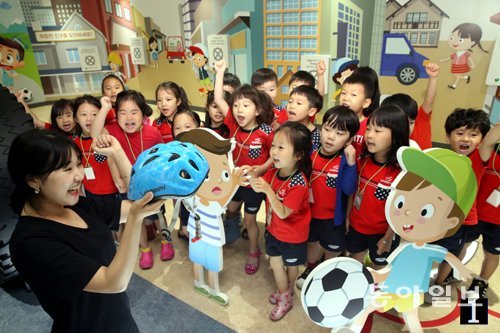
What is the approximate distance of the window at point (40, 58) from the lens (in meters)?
8.25

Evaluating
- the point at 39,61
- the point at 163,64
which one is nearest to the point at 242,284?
the point at 163,64

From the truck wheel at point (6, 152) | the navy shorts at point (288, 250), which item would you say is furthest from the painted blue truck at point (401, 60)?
the truck wheel at point (6, 152)

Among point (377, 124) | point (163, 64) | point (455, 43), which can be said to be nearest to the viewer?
point (377, 124)

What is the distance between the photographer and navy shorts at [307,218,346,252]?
2166 mm

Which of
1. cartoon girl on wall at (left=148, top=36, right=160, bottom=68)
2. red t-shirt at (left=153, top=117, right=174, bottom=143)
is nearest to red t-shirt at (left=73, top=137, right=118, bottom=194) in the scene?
red t-shirt at (left=153, top=117, right=174, bottom=143)

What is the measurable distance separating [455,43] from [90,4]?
8.15 meters

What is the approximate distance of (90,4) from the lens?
848 cm

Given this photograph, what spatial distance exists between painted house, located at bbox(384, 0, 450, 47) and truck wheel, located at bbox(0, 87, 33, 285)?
4.21 metres

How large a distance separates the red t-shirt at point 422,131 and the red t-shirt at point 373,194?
0.71 m

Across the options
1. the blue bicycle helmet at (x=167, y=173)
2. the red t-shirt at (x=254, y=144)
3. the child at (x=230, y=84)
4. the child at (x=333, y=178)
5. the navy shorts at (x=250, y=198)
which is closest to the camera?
the blue bicycle helmet at (x=167, y=173)

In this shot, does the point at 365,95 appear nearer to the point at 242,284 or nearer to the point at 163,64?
the point at 242,284

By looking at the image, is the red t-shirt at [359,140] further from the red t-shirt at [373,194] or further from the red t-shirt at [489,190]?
the red t-shirt at [489,190]

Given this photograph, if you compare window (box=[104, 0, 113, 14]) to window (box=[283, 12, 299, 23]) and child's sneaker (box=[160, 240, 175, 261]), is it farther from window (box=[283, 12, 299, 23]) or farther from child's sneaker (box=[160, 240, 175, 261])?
child's sneaker (box=[160, 240, 175, 261])

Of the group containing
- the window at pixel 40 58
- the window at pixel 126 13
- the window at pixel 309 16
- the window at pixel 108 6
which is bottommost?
the window at pixel 40 58
